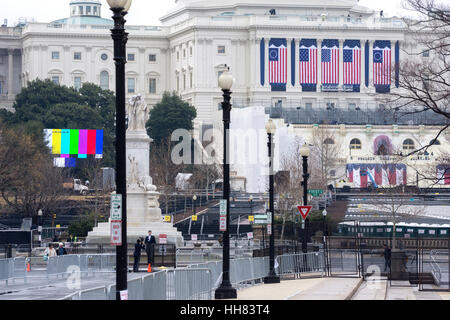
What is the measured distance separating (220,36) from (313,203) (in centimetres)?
7824

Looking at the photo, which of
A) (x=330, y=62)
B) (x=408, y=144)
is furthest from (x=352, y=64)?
(x=408, y=144)

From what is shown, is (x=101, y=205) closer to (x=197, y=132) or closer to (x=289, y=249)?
(x=289, y=249)

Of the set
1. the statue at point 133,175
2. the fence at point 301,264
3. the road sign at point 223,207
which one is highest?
the statue at point 133,175

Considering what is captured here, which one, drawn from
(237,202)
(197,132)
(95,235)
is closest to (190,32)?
(197,132)

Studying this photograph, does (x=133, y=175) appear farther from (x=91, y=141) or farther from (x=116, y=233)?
(x=91, y=141)

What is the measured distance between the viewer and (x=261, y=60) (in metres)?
175

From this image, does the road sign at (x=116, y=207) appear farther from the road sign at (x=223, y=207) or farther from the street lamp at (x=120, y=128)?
the road sign at (x=223, y=207)

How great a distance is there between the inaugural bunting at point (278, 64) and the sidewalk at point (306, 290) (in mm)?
122717

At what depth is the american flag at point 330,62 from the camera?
17212 cm

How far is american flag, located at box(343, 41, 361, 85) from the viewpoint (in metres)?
172

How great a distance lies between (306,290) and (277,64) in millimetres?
133308

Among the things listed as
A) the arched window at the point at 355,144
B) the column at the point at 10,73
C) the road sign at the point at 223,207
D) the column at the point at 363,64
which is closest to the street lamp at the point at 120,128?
the road sign at the point at 223,207

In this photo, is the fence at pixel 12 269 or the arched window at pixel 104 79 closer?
the fence at pixel 12 269

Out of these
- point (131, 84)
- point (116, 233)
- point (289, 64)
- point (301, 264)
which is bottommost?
point (301, 264)
